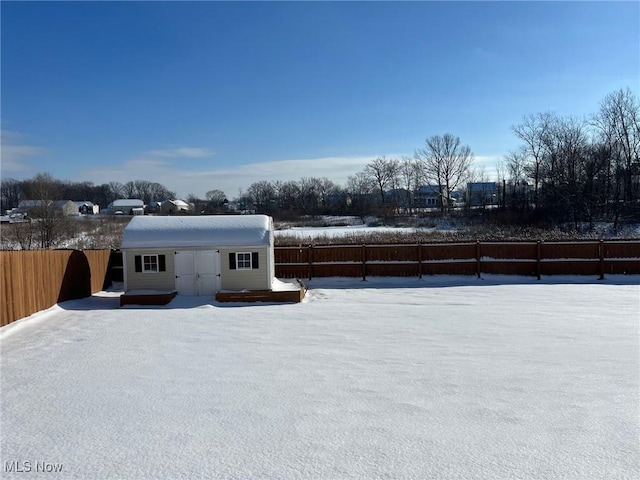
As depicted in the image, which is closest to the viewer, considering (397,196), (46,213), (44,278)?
(44,278)

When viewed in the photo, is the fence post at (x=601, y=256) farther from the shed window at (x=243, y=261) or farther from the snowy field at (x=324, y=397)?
the shed window at (x=243, y=261)

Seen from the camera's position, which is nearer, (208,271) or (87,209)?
(208,271)

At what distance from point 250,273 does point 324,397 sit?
11.2 m

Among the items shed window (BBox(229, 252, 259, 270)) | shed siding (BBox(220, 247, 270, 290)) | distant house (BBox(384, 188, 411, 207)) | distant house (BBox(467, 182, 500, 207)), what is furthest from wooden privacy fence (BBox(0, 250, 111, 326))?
distant house (BBox(384, 188, 411, 207))

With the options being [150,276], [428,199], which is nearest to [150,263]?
[150,276]

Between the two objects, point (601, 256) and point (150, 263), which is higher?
point (150, 263)

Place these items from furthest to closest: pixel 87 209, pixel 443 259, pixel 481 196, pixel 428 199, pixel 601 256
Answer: pixel 87 209
pixel 428 199
pixel 481 196
pixel 443 259
pixel 601 256

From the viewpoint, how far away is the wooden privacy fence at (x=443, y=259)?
21.2m

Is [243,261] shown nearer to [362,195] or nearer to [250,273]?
[250,273]

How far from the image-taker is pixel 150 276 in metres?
17.0

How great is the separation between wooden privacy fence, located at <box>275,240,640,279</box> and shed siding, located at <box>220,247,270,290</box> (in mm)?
4323

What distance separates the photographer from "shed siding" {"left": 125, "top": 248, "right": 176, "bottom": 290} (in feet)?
55.7

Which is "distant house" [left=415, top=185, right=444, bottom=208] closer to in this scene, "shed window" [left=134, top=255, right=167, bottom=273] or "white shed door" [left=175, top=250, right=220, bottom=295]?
"white shed door" [left=175, top=250, right=220, bottom=295]

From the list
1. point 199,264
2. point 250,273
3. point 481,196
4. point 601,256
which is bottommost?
point 601,256
